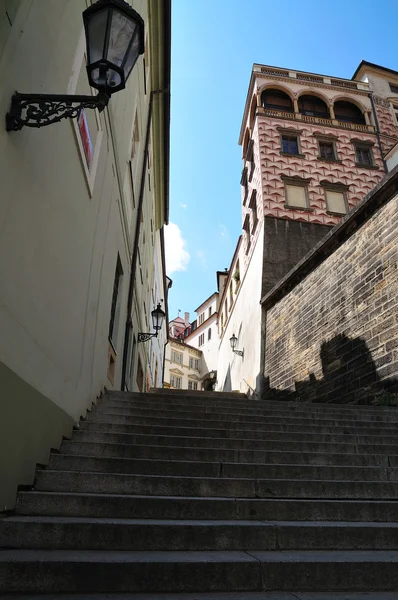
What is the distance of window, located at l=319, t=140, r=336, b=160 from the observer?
18.9m

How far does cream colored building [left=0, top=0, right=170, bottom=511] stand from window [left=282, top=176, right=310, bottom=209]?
36.9 feet

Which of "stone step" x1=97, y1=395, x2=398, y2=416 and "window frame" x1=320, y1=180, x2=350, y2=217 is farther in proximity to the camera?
"window frame" x1=320, y1=180, x2=350, y2=217

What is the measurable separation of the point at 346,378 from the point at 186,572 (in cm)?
762

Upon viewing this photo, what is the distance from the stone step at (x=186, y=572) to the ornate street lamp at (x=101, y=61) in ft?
8.46

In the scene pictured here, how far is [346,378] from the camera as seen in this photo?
9.11m

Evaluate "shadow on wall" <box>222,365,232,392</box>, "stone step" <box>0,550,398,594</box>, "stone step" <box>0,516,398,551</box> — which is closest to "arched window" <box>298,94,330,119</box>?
"shadow on wall" <box>222,365,232,392</box>

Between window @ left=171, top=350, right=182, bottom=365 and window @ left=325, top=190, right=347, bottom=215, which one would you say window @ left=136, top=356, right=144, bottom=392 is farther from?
window @ left=171, top=350, right=182, bottom=365

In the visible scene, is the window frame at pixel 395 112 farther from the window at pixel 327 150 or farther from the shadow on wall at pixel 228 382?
the shadow on wall at pixel 228 382

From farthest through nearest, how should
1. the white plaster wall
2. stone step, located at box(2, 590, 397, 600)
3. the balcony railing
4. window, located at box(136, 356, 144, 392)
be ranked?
the balcony railing, the white plaster wall, window, located at box(136, 356, 144, 392), stone step, located at box(2, 590, 397, 600)

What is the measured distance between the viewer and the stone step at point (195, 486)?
11.0 feet

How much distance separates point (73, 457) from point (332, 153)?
737 inches

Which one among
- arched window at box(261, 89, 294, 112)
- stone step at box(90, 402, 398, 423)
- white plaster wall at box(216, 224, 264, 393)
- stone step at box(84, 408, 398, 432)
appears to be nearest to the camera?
stone step at box(84, 408, 398, 432)

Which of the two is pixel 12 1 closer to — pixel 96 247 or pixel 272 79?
pixel 96 247

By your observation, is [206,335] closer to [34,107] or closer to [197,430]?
[197,430]
